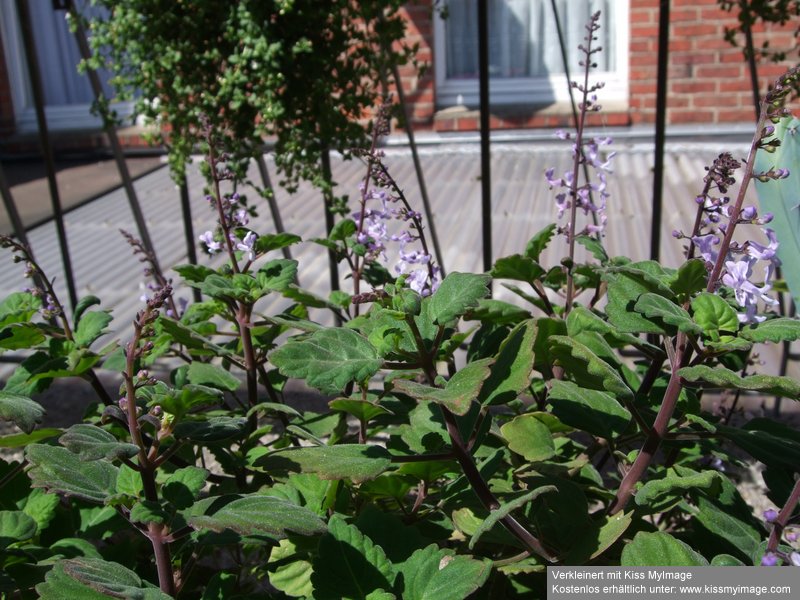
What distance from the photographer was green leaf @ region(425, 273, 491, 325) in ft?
3.28

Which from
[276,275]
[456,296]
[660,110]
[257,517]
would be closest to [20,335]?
[276,275]

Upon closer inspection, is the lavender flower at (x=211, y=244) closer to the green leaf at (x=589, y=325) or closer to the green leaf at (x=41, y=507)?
the green leaf at (x=41, y=507)

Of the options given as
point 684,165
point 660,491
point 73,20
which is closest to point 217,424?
point 660,491

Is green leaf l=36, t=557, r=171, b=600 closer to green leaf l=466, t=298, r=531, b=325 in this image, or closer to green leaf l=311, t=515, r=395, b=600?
green leaf l=311, t=515, r=395, b=600

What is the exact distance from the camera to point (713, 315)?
102cm

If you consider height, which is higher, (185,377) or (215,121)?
(215,121)

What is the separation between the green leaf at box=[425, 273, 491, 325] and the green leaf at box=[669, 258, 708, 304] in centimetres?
25

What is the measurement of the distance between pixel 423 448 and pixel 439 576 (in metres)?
0.17

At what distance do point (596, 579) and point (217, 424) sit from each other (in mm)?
465

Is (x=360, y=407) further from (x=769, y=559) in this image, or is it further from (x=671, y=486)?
(x=769, y=559)

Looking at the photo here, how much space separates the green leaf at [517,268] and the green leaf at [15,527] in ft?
2.32

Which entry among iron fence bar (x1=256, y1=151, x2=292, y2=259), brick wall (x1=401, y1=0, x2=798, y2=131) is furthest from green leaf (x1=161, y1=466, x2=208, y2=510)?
brick wall (x1=401, y1=0, x2=798, y2=131)

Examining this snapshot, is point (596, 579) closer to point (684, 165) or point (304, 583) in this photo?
point (304, 583)

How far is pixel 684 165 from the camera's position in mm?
5504
